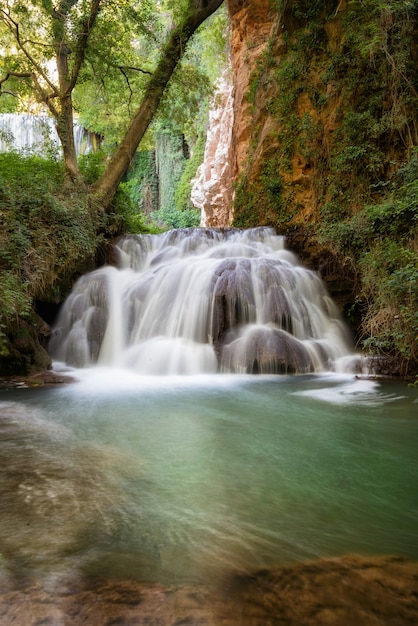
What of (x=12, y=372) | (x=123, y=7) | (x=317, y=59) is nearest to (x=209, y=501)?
(x=12, y=372)

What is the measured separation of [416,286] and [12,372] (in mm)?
6016

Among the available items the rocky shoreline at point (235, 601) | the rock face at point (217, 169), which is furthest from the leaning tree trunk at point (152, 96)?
the rocky shoreline at point (235, 601)

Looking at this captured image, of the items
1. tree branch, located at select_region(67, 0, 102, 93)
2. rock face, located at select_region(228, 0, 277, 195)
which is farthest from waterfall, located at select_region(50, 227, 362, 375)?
rock face, located at select_region(228, 0, 277, 195)

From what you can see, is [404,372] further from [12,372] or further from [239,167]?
[239,167]

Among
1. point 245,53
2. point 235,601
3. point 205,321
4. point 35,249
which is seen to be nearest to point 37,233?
point 35,249

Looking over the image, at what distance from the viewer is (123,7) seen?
410 inches

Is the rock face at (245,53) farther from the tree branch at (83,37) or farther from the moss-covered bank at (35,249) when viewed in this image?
the moss-covered bank at (35,249)

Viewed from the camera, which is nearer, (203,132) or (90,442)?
(90,442)

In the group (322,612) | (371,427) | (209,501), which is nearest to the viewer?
(322,612)

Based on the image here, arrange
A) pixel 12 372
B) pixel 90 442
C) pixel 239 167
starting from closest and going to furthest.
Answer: pixel 90 442, pixel 12 372, pixel 239 167

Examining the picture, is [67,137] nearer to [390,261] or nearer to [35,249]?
[35,249]

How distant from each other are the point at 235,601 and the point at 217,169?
2367 cm

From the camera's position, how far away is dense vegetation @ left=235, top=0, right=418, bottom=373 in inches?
264

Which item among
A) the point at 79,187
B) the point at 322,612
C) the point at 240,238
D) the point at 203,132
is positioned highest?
the point at 203,132
